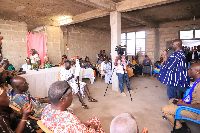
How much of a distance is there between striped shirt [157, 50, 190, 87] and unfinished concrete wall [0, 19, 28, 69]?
575 centimetres

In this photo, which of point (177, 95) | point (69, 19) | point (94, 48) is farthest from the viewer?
point (94, 48)

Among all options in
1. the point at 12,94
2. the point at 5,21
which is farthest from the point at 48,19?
the point at 12,94

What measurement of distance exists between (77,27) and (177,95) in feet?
21.1

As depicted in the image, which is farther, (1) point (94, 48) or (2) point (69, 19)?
(1) point (94, 48)

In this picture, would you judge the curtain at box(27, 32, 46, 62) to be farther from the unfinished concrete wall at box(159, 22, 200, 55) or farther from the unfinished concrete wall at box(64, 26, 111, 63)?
the unfinished concrete wall at box(159, 22, 200, 55)

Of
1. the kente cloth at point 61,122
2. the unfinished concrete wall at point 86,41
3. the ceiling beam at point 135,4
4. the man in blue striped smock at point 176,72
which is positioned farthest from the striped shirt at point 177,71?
the unfinished concrete wall at point 86,41

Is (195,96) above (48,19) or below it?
below

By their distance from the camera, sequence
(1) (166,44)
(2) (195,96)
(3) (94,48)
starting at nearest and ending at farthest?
(2) (195,96), (1) (166,44), (3) (94,48)

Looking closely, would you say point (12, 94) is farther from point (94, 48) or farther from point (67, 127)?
point (94, 48)

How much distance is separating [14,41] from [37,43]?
106 centimetres

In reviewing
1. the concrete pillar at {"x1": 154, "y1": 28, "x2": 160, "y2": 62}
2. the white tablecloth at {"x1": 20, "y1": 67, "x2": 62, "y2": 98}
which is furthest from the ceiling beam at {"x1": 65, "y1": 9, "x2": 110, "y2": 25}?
the concrete pillar at {"x1": 154, "y1": 28, "x2": 160, "y2": 62}

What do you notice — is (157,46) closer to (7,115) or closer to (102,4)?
(102,4)

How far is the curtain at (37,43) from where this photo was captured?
6.37 metres

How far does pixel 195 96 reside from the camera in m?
2.16
